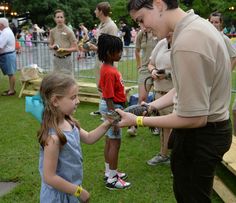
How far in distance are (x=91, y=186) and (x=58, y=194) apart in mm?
1703

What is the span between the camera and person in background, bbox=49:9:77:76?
24.3 feet

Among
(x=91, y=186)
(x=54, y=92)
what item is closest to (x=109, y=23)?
(x=91, y=186)

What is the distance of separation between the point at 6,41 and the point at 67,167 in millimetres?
6972

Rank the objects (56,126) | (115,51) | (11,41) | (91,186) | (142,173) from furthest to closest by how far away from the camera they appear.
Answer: (11,41), (142,173), (91,186), (115,51), (56,126)

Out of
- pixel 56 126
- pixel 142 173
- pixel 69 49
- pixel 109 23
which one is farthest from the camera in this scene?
pixel 69 49

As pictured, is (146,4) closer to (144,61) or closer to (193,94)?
(193,94)

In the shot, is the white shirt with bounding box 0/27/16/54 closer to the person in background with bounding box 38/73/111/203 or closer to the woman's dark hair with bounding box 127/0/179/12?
the person in background with bounding box 38/73/111/203

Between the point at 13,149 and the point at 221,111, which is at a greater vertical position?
the point at 221,111

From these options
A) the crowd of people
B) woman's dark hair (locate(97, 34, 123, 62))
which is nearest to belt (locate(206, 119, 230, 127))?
the crowd of people

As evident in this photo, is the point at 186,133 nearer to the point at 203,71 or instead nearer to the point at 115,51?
the point at 203,71

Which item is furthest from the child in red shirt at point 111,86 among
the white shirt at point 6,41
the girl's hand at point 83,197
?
the white shirt at point 6,41

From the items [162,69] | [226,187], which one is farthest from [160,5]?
[226,187]

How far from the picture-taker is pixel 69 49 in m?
7.42

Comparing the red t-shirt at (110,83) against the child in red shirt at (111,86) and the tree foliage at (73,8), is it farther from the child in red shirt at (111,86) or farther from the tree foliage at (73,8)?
the tree foliage at (73,8)
